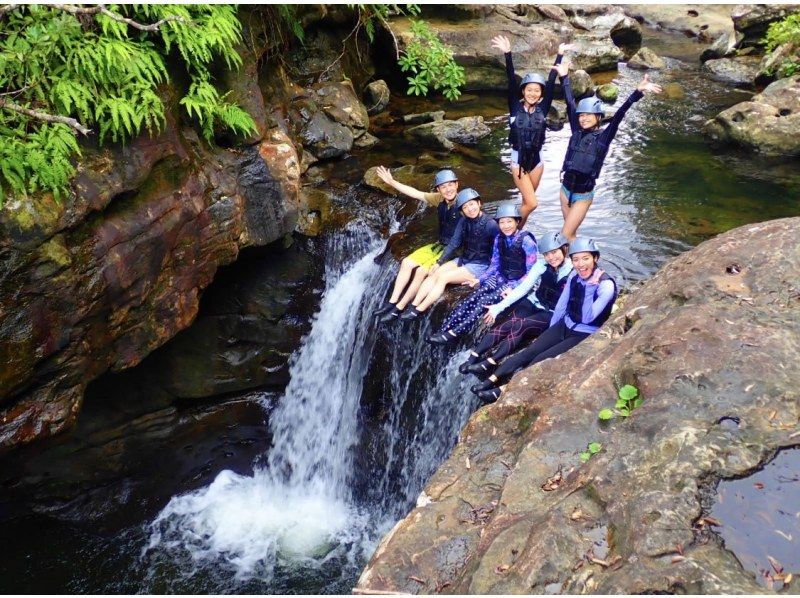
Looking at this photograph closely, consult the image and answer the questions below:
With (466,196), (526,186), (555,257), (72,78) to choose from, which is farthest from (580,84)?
(72,78)

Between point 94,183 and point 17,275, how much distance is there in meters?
1.23

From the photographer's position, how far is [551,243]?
6.92m

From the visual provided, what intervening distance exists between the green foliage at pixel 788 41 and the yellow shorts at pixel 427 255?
11.6m

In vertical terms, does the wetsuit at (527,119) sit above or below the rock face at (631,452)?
above

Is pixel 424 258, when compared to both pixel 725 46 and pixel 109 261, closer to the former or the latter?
pixel 109 261

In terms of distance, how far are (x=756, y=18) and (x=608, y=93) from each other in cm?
642

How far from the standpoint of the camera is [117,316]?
739 cm

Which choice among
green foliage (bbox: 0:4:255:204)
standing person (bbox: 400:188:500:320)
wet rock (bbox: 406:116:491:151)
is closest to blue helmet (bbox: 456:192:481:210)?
standing person (bbox: 400:188:500:320)

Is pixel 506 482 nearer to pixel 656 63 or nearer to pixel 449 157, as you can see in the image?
pixel 449 157

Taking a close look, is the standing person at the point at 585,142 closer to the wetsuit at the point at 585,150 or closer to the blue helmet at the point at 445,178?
the wetsuit at the point at 585,150

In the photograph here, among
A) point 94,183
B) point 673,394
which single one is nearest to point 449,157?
point 94,183

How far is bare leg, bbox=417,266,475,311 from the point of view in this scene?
26.5 ft

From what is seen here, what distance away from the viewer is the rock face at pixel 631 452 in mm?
3332

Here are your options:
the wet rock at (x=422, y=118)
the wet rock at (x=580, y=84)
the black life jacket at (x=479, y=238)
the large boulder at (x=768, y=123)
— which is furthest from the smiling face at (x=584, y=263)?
the wet rock at (x=580, y=84)
